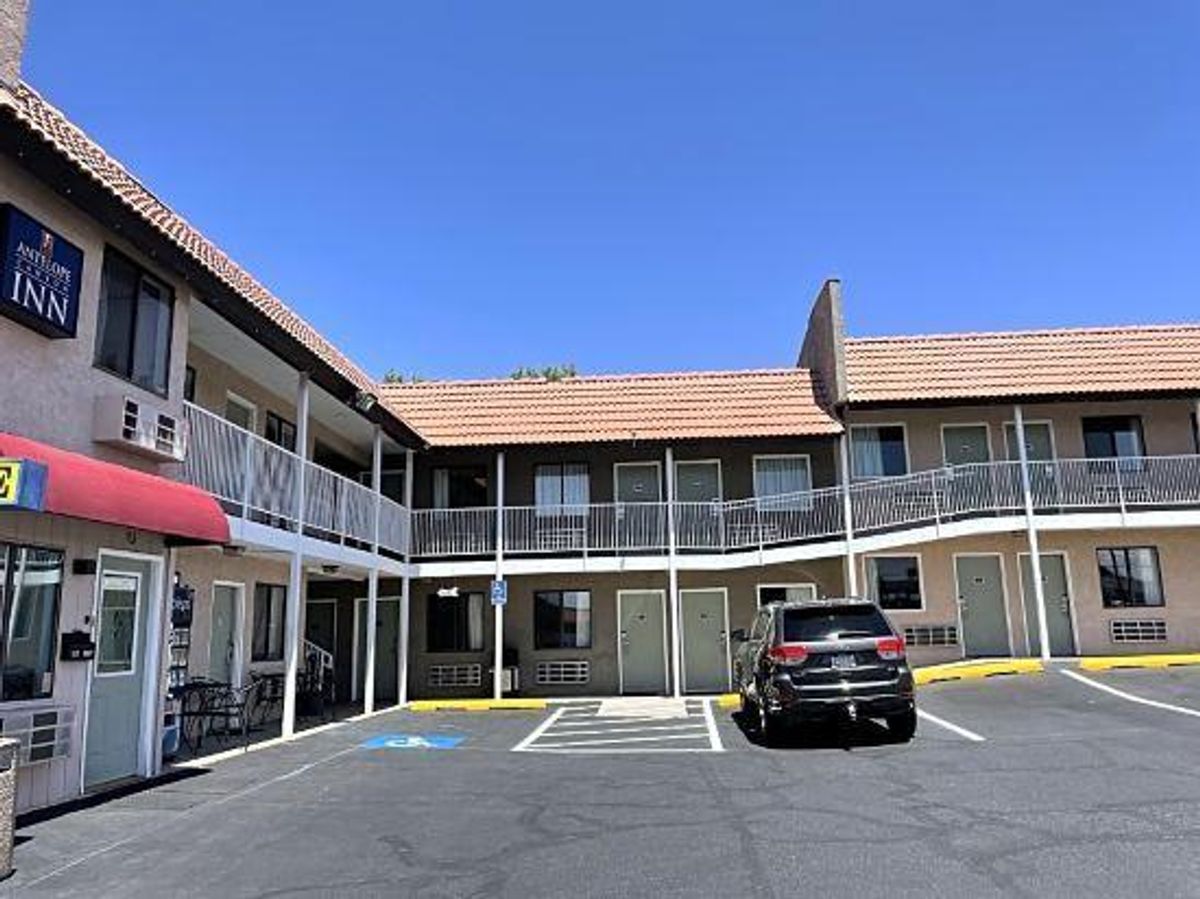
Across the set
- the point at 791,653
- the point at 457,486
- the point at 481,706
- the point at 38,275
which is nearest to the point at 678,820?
the point at 791,653

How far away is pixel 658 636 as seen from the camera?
22.4 metres

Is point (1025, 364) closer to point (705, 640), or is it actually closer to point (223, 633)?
point (705, 640)

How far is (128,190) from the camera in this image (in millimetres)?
10055

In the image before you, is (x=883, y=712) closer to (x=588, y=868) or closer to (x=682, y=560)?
(x=588, y=868)

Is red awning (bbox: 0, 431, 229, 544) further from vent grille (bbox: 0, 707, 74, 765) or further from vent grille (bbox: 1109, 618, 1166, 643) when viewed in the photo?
vent grille (bbox: 1109, 618, 1166, 643)

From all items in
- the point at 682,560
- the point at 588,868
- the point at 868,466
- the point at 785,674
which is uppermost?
the point at 868,466

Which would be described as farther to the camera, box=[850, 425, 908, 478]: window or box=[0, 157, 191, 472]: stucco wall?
box=[850, 425, 908, 478]: window

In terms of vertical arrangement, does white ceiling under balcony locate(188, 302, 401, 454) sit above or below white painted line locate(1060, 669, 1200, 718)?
above

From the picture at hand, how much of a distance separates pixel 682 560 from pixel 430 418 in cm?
678

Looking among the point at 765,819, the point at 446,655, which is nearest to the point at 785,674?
the point at 765,819

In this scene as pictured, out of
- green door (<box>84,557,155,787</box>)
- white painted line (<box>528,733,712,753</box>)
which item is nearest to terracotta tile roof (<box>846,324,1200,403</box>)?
white painted line (<box>528,733,712,753</box>)

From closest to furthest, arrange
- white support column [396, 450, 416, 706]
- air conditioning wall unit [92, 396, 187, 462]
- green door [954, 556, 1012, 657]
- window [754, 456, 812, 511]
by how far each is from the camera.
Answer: air conditioning wall unit [92, 396, 187, 462], white support column [396, 450, 416, 706], green door [954, 556, 1012, 657], window [754, 456, 812, 511]

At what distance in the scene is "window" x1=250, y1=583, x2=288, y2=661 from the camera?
1669cm

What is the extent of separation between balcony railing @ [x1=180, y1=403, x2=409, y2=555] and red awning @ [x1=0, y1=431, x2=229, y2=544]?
114cm
